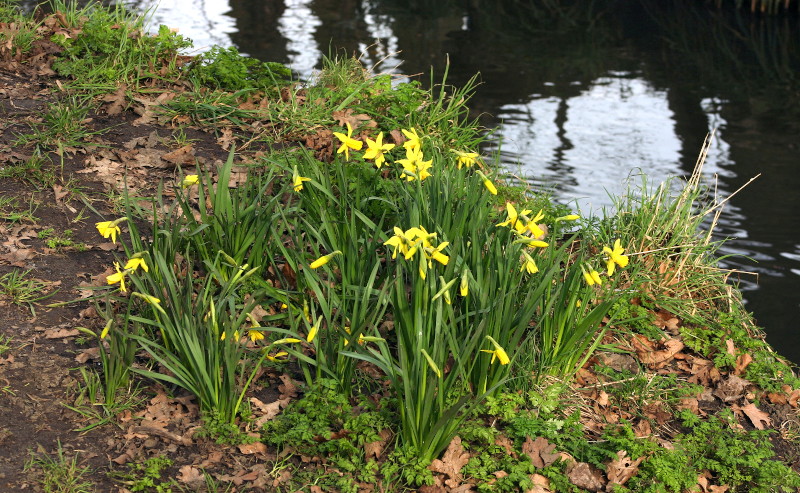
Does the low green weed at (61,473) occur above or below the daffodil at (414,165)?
below

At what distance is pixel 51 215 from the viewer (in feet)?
14.4

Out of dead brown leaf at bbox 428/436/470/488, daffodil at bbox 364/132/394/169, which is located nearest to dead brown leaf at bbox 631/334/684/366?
dead brown leaf at bbox 428/436/470/488

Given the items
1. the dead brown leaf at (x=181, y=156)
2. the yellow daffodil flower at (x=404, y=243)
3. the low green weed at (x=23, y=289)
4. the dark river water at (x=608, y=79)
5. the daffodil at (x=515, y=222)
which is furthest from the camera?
the dark river water at (x=608, y=79)

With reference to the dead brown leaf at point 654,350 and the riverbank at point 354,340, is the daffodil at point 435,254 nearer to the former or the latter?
the riverbank at point 354,340

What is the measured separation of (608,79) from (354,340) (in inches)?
332

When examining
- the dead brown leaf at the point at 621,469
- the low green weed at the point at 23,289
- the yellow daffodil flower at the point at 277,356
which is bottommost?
the dead brown leaf at the point at 621,469

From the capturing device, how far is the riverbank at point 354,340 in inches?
123

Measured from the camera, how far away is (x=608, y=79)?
10.8m

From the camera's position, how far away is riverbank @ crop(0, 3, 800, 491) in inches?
123

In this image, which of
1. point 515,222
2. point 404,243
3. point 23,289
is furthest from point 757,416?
point 23,289

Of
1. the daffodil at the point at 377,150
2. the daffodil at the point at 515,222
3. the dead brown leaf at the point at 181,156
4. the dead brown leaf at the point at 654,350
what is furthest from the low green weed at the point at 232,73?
the dead brown leaf at the point at 654,350

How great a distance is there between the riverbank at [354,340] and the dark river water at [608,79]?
4.34 feet

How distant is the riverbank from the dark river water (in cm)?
132

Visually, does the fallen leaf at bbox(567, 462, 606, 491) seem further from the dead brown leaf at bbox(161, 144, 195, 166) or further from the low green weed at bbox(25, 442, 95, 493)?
the dead brown leaf at bbox(161, 144, 195, 166)
